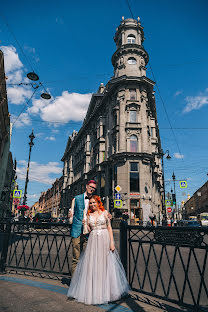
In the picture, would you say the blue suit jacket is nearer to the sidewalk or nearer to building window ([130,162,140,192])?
the sidewalk

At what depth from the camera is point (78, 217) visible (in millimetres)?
3945

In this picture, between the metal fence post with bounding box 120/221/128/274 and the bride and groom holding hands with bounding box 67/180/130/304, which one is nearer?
the bride and groom holding hands with bounding box 67/180/130/304

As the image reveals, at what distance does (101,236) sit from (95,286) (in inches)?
28.3

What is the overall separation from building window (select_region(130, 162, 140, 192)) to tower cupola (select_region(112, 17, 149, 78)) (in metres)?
14.5

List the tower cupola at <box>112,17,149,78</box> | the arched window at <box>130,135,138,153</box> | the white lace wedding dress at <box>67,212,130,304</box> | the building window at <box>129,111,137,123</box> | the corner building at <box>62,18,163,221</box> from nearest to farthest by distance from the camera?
the white lace wedding dress at <box>67,212,130,304</box>
the corner building at <box>62,18,163,221</box>
the arched window at <box>130,135,138,153</box>
the building window at <box>129,111,137,123</box>
the tower cupola at <box>112,17,149,78</box>

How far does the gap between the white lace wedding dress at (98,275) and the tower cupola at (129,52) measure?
31.9m

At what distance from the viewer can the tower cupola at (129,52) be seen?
105ft

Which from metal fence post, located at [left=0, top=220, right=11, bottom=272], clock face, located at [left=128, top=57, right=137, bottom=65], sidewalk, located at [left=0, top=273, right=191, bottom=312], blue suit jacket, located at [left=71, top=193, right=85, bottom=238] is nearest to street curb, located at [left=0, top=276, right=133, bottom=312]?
sidewalk, located at [left=0, top=273, right=191, bottom=312]

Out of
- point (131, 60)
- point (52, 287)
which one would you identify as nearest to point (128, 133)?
point (131, 60)

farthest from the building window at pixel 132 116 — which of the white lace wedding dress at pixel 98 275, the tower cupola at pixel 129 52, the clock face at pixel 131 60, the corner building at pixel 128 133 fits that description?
the white lace wedding dress at pixel 98 275

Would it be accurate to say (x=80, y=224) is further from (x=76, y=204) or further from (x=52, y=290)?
(x=52, y=290)

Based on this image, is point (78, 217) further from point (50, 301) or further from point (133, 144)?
point (133, 144)

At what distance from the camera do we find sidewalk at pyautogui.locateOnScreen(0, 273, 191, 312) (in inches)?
114

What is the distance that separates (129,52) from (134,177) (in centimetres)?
2004
